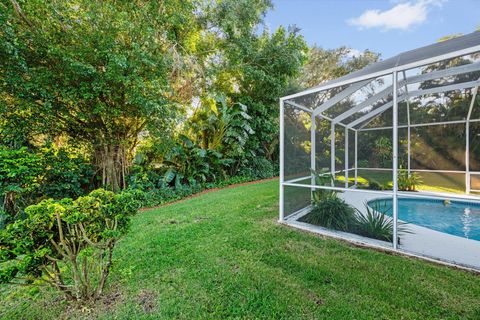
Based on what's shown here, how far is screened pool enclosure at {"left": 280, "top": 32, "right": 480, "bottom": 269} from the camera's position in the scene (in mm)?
3291

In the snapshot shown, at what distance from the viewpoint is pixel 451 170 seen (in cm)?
661

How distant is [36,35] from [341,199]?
7314 millimetres

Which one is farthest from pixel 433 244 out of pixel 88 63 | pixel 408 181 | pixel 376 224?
pixel 88 63

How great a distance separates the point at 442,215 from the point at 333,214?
3.17 meters

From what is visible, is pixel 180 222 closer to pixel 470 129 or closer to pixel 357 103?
pixel 357 103

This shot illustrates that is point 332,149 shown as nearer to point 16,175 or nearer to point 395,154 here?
point 395,154

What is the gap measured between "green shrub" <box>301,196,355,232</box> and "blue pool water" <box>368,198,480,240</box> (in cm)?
53

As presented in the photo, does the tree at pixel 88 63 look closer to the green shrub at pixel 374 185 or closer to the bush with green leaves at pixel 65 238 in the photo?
the bush with green leaves at pixel 65 238

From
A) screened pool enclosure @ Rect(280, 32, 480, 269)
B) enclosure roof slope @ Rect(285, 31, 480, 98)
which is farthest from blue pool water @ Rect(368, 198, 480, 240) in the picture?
enclosure roof slope @ Rect(285, 31, 480, 98)

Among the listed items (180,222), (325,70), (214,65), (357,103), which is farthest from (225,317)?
(325,70)

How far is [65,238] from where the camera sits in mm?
2012

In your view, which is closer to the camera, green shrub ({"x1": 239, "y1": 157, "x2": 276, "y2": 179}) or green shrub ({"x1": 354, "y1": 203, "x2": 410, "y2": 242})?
green shrub ({"x1": 354, "y1": 203, "x2": 410, "y2": 242})

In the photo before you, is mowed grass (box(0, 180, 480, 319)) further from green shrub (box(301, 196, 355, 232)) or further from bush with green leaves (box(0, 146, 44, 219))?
bush with green leaves (box(0, 146, 44, 219))

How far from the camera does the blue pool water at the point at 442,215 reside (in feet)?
13.1
